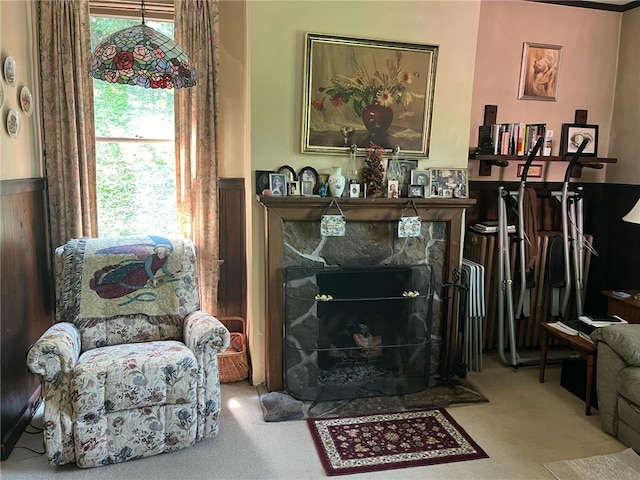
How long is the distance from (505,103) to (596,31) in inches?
38.9

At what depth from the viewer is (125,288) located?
301cm

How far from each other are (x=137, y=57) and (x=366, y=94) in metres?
1.62

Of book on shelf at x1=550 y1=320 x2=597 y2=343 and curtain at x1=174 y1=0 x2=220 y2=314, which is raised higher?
curtain at x1=174 y1=0 x2=220 y2=314

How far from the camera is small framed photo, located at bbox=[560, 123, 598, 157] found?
4.07m

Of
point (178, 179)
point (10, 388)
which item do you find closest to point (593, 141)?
point (178, 179)

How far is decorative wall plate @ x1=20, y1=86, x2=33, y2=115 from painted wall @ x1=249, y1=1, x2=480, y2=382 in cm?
138

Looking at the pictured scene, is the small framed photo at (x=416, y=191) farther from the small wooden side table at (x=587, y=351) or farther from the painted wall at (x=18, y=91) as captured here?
the painted wall at (x=18, y=91)

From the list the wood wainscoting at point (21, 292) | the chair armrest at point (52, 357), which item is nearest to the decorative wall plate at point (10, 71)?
the wood wainscoting at point (21, 292)

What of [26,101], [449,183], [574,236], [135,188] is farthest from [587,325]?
[26,101]

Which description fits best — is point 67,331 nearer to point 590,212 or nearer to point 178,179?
point 178,179

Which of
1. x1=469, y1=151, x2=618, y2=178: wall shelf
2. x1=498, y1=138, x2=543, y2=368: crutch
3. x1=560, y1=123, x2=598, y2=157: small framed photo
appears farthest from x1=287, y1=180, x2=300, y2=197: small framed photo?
x1=560, y1=123, x2=598, y2=157: small framed photo

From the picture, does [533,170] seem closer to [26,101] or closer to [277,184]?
[277,184]

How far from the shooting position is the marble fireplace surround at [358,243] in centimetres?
318

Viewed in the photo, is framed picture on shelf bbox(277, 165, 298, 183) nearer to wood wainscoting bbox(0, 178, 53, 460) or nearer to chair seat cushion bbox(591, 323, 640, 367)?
wood wainscoting bbox(0, 178, 53, 460)
